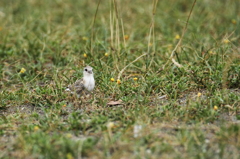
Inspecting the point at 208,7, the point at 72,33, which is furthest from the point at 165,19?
the point at 72,33

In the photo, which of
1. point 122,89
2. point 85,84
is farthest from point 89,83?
point 122,89

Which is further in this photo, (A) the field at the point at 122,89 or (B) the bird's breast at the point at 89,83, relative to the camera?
(B) the bird's breast at the point at 89,83

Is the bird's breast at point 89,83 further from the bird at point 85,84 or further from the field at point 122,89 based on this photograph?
the field at point 122,89

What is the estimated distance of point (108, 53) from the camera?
247 inches

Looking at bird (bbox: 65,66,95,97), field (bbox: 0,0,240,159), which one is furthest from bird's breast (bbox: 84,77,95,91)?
field (bbox: 0,0,240,159)

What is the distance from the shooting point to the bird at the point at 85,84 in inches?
200

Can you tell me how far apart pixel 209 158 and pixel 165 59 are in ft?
8.82

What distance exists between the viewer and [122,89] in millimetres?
5270

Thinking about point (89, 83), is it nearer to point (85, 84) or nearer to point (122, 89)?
point (85, 84)

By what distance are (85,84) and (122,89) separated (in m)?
0.48

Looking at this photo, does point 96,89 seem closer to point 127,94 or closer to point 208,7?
point 127,94

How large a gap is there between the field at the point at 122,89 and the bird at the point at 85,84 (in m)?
0.08

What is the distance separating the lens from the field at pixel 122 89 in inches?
155

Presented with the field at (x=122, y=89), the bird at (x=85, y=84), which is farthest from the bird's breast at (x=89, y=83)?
the field at (x=122, y=89)
